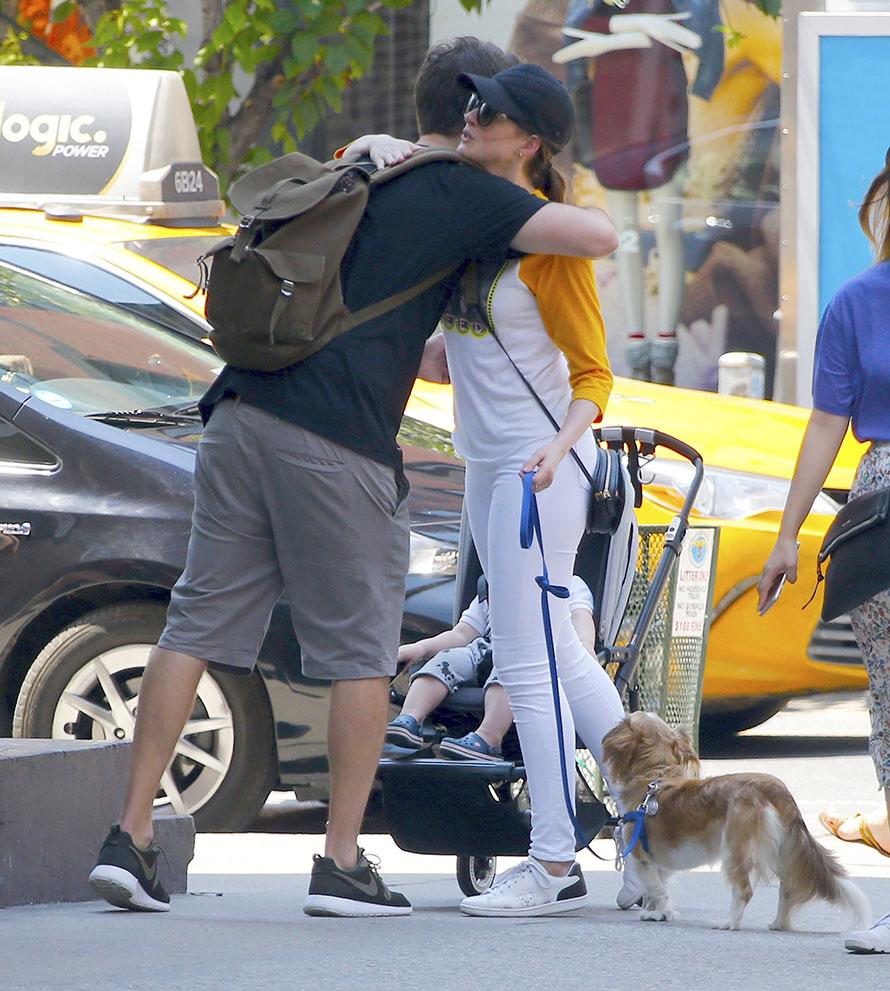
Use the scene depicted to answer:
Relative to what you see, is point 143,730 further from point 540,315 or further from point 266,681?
point 266,681

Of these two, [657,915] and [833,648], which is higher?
[833,648]

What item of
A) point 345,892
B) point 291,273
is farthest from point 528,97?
point 345,892

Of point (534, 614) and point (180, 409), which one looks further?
point (180, 409)

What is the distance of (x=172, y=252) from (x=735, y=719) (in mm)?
2910

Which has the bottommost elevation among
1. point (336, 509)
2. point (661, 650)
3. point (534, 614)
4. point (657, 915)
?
point (657, 915)

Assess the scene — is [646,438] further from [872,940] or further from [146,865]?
[146,865]

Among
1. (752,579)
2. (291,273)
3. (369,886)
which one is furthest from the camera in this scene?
(752,579)

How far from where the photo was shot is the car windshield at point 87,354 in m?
6.91

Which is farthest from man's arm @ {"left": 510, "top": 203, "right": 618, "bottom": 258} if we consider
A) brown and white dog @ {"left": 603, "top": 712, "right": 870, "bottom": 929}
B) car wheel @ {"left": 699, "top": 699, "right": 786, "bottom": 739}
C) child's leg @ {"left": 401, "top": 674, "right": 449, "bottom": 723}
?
car wheel @ {"left": 699, "top": 699, "right": 786, "bottom": 739}

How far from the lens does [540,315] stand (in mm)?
4602

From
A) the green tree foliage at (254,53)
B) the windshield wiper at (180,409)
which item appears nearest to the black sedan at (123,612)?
the windshield wiper at (180,409)

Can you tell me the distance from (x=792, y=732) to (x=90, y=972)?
5.38 m

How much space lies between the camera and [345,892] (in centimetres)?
457

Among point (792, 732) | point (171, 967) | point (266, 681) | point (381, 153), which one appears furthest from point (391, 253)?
point (792, 732)
